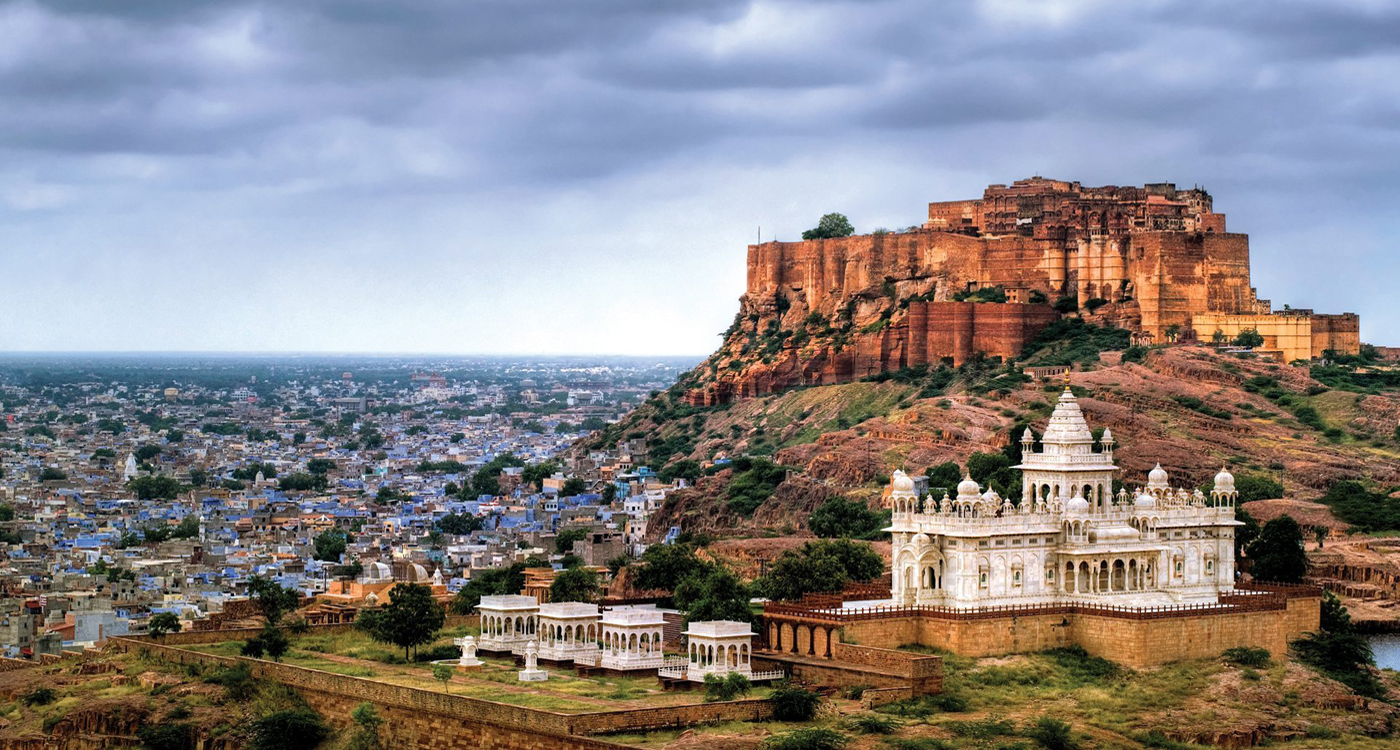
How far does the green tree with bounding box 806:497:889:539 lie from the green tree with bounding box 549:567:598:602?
13.7 metres

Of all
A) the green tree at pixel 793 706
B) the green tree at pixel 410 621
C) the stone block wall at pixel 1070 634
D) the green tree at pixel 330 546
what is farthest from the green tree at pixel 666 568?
the green tree at pixel 330 546

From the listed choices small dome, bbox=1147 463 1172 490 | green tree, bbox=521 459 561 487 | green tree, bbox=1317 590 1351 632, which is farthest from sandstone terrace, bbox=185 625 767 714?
green tree, bbox=521 459 561 487

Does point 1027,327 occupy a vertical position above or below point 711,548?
above

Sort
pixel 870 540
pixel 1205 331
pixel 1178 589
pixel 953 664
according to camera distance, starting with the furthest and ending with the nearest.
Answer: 1. pixel 1205 331
2. pixel 870 540
3. pixel 1178 589
4. pixel 953 664

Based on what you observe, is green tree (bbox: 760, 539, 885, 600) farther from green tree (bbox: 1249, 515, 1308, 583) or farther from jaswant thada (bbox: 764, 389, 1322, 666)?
green tree (bbox: 1249, 515, 1308, 583)

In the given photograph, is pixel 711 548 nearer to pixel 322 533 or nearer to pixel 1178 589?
pixel 1178 589

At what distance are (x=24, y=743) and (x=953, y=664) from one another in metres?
20.9

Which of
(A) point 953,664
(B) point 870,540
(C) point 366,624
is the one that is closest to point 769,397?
(B) point 870,540

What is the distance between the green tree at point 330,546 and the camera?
99.4 meters

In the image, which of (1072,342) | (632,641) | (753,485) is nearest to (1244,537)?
(632,641)

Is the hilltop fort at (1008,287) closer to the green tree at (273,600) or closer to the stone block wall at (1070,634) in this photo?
the green tree at (273,600)

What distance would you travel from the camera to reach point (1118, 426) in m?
88.5

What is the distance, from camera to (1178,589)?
5894cm

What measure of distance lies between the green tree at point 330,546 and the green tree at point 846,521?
23.7 m
